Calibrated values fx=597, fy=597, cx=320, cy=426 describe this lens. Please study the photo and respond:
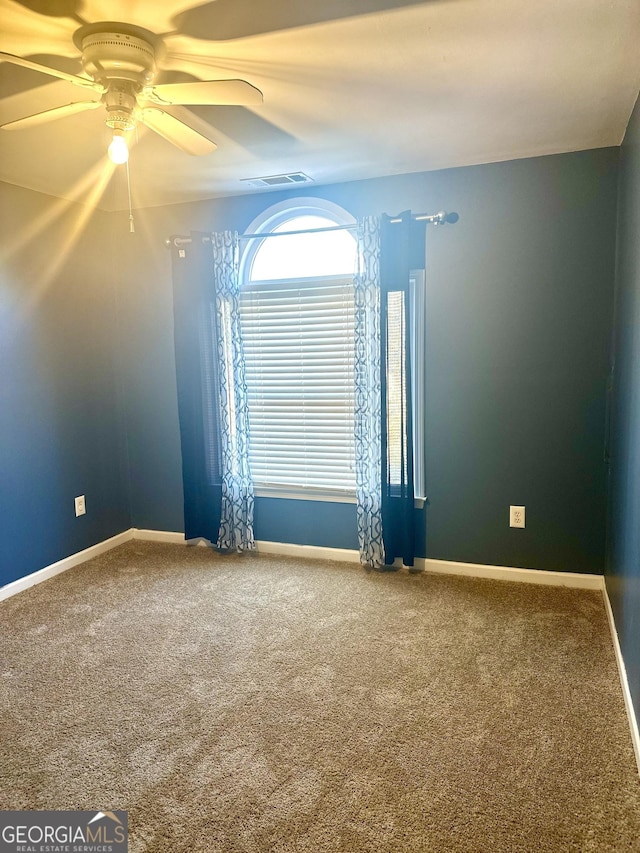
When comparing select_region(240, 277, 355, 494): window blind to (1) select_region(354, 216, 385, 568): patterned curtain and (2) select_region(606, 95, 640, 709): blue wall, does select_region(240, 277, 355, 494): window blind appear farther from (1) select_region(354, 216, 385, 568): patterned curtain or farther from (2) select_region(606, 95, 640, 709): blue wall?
(2) select_region(606, 95, 640, 709): blue wall

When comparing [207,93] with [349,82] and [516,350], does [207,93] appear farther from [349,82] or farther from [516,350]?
[516,350]

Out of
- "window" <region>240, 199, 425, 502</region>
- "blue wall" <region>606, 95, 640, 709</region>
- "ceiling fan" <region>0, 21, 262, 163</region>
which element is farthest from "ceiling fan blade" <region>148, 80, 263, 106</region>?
"window" <region>240, 199, 425, 502</region>

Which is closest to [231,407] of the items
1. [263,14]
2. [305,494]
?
[305,494]

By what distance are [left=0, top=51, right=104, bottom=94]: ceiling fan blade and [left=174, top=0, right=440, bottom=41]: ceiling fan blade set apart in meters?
0.34

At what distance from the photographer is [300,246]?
3756 millimetres

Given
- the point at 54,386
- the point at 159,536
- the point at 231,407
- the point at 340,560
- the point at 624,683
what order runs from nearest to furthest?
1. the point at 624,683
2. the point at 54,386
3. the point at 340,560
4. the point at 231,407
5. the point at 159,536

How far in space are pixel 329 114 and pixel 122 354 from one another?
2.38m

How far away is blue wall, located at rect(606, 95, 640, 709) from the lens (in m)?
2.16

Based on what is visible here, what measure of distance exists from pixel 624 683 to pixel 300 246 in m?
2.88

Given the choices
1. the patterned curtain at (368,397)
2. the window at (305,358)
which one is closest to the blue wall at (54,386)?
the window at (305,358)

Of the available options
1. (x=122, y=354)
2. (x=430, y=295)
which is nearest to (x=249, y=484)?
(x=122, y=354)

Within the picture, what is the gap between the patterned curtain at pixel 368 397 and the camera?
3.43m

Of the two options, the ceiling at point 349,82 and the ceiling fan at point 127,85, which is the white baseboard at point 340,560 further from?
the ceiling fan at point 127,85

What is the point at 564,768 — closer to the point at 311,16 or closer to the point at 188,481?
the point at 311,16
